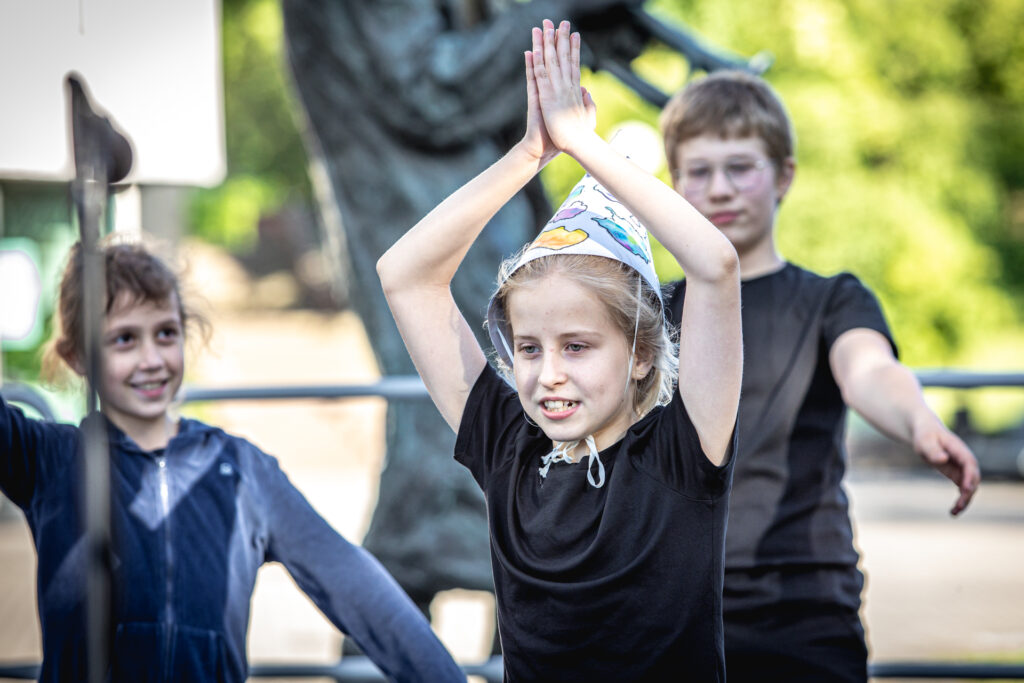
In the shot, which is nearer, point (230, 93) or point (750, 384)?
point (750, 384)

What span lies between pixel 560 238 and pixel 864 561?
8.72 meters

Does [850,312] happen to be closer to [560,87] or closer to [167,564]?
[560,87]

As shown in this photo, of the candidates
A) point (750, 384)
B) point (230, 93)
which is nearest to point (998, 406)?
point (230, 93)

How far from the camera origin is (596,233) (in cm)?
181

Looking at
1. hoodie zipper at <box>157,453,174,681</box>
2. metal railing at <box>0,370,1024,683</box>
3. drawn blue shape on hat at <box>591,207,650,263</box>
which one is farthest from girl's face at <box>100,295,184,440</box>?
metal railing at <box>0,370,1024,683</box>

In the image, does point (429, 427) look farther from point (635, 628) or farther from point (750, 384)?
point (635, 628)

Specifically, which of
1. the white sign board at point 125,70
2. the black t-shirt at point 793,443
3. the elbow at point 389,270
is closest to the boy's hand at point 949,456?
the black t-shirt at point 793,443

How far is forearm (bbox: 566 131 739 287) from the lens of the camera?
1.67 m

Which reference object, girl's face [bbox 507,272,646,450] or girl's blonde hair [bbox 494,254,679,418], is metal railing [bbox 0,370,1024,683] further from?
girl's face [bbox 507,272,646,450]

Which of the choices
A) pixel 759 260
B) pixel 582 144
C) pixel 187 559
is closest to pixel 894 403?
pixel 759 260

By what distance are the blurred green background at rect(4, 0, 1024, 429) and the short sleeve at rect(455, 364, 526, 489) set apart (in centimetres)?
954

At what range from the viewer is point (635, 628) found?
171cm

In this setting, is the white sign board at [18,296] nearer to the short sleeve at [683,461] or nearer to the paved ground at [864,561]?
the paved ground at [864,561]

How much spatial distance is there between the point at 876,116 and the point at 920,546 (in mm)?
4605
